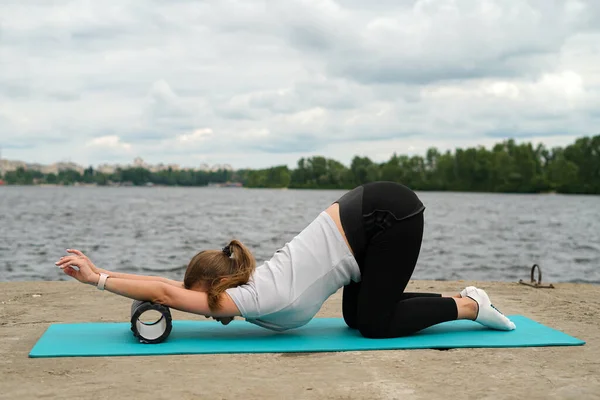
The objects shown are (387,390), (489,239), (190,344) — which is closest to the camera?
(387,390)

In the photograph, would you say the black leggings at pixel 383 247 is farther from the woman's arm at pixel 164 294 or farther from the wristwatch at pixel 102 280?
the wristwatch at pixel 102 280

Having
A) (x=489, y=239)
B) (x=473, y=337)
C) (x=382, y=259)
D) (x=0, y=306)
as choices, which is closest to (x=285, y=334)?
(x=382, y=259)

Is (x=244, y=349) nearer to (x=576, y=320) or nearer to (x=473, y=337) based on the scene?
(x=473, y=337)

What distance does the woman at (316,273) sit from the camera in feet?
14.9

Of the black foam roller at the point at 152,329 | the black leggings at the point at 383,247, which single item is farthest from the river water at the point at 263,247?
the black leggings at the point at 383,247

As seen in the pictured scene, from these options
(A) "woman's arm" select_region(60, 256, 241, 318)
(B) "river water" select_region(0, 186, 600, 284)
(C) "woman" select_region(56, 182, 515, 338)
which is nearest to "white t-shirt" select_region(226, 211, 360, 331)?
(C) "woman" select_region(56, 182, 515, 338)

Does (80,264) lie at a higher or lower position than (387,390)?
higher

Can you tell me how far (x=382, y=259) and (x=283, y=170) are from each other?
474 feet

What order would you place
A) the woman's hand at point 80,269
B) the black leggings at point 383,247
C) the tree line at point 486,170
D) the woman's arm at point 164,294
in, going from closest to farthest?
1. the woman's hand at point 80,269
2. the woman's arm at point 164,294
3. the black leggings at point 383,247
4. the tree line at point 486,170

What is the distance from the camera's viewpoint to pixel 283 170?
488ft

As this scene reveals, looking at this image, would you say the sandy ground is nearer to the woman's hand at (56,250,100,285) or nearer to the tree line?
the woman's hand at (56,250,100,285)

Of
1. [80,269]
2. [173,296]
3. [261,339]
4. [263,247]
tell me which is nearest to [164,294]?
[173,296]

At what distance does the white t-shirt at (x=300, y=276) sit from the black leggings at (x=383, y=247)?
0.39ft

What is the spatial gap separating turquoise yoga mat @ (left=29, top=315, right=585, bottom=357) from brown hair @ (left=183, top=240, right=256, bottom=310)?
18.0 inches
